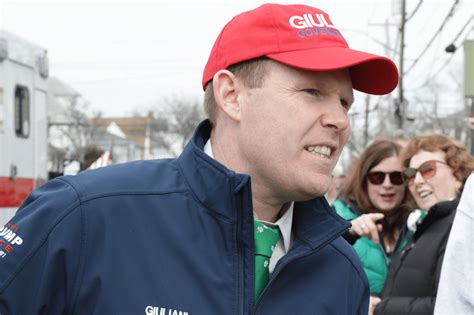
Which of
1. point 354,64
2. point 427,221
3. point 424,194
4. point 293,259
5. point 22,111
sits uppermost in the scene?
point 354,64

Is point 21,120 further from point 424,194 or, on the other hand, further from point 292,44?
point 292,44

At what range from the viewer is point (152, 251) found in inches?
77.6

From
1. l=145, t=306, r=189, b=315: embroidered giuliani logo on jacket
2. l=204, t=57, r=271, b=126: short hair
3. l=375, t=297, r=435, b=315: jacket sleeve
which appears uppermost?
l=204, t=57, r=271, b=126: short hair

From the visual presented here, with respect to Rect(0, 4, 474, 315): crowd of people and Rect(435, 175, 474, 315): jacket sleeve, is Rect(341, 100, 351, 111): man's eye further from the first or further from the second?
Rect(435, 175, 474, 315): jacket sleeve

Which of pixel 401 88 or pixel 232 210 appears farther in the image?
pixel 401 88

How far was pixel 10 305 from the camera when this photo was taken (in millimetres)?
1868

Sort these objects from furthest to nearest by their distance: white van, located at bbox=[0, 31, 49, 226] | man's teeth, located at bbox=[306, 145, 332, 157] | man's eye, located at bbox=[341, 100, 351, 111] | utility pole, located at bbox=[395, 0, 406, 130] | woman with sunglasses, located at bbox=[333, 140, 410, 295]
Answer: utility pole, located at bbox=[395, 0, 406, 130]
white van, located at bbox=[0, 31, 49, 226]
woman with sunglasses, located at bbox=[333, 140, 410, 295]
man's eye, located at bbox=[341, 100, 351, 111]
man's teeth, located at bbox=[306, 145, 332, 157]

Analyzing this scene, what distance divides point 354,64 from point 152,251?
2.66ft

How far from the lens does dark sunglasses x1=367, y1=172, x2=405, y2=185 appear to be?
5480mm

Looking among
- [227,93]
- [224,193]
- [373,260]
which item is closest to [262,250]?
[224,193]

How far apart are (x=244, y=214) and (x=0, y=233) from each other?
0.68 meters

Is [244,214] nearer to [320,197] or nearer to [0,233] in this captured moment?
[320,197]

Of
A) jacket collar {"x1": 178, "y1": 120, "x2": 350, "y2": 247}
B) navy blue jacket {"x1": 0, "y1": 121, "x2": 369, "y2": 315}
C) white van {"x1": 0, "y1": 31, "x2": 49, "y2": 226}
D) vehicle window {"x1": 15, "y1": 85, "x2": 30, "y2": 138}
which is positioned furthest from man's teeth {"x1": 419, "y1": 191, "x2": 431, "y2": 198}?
vehicle window {"x1": 15, "y1": 85, "x2": 30, "y2": 138}

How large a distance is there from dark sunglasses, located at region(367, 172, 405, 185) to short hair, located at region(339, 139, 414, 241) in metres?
0.05
